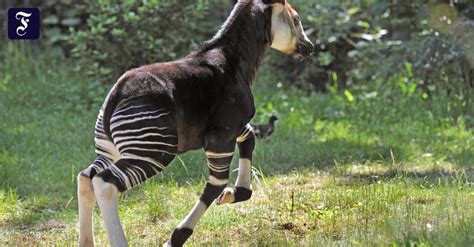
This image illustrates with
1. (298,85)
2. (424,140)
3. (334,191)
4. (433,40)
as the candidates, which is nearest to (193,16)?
(298,85)

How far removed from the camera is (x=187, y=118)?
4.97m

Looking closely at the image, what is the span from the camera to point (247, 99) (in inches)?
205

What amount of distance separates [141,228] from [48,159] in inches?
86.6

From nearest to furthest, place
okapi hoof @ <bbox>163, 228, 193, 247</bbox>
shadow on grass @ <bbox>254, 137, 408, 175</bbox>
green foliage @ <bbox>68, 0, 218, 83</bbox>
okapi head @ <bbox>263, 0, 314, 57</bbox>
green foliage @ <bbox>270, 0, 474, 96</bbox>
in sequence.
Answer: okapi hoof @ <bbox>163, 228, 193, 247</bbox> < okapi head @ <bbox>263, 0, 314, 57</bbox> < shadow on grass @ <bbox>254, 137, 408, 175</bbox> < green foliage @ <bbox>270, 0, 474, 96</bbox> < green foliage @ <bbox>68, 0, 218, 83</bbox>

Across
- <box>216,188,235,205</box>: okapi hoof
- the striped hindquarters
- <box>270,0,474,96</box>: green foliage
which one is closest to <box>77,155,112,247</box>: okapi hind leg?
the striped hindquarters

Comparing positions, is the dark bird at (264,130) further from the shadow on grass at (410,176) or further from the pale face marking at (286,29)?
the pale face marking at (286,29)

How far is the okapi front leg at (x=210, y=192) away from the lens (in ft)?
16.6

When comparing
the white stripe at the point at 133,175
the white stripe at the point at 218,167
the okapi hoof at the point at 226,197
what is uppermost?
the white stripe at the point at 133,175

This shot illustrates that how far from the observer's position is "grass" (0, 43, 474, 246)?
18.0 ft

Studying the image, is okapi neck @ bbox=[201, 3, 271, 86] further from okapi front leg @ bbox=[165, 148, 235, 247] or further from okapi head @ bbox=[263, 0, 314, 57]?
okapi front leg @ bbox=[165, 148, 235, 247]

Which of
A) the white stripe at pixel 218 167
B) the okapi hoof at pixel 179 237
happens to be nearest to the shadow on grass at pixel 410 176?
the white stripe at pixel 218 167

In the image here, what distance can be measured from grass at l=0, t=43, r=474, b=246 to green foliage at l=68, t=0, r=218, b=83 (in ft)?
1.13

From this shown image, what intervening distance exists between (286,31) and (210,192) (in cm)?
118

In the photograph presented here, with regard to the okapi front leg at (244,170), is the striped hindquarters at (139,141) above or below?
above
